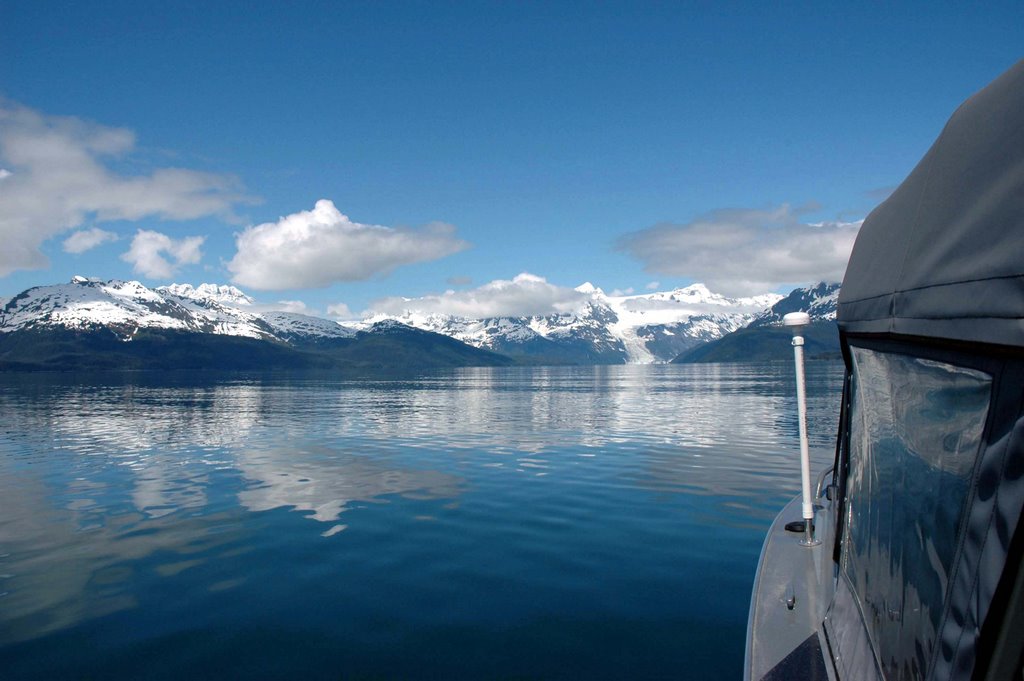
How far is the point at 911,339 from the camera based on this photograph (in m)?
5.30

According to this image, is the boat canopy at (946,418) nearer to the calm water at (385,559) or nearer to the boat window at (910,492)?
the boat window at (910,492)

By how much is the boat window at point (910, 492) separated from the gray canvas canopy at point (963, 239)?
0.41 meters

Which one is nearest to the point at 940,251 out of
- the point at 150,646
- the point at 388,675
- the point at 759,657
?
the point at 759,657

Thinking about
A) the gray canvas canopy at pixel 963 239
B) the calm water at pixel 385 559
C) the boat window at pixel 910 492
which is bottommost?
the calm water at pixel 385 559

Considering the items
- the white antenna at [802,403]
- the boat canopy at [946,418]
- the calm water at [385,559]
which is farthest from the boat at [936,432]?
the calm water at [385,559]

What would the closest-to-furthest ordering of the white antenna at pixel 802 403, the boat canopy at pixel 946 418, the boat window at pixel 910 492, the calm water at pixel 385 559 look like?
the boat canopy at pixel 946 418, the boat window at pixel 910 492, the white antenna at pixel 802 403, the calm water at pixel 385 559

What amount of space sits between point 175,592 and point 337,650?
567 centimetres

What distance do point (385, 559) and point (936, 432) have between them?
14.6m

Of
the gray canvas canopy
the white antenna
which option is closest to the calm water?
the white antenna

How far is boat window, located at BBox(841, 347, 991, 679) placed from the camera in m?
4.38

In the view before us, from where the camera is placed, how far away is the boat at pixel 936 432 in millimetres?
3684

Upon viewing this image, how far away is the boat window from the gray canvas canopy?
41cm

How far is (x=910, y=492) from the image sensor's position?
5359mm

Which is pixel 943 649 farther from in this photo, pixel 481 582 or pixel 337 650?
pixel 481 582
